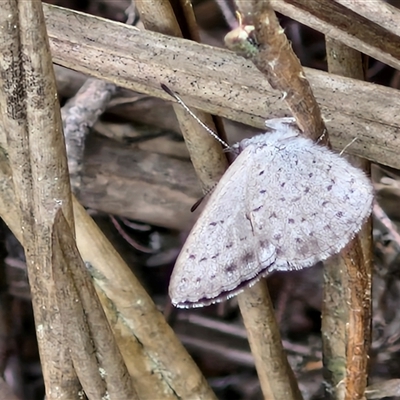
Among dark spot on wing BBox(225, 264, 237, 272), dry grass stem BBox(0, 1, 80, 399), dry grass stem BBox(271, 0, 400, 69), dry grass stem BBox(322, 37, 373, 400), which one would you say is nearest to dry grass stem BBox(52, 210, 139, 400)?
dry grass stem BBox(0, 1, 80, 399)

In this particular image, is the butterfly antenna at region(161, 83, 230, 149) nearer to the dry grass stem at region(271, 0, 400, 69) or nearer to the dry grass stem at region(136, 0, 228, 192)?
the dry grass stem at region(136, 0, 228, 192)

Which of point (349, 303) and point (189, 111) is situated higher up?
point (189, 111)

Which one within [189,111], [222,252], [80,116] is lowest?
[222,252]

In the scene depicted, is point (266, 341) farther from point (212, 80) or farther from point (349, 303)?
point (212, 80)

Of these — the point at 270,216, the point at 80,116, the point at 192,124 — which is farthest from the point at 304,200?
the point at 80,116

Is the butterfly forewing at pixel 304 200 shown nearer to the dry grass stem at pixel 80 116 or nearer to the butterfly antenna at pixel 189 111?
the butterfly antenna at pixel 189 111

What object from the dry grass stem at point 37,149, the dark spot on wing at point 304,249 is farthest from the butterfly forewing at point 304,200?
the dry grass stem at point 37,149

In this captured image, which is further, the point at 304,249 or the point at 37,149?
the point at 304,249

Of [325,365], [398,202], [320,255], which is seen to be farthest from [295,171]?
[398,202]
